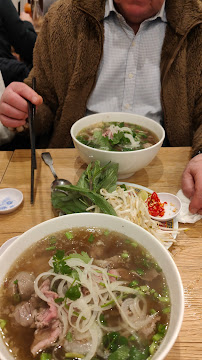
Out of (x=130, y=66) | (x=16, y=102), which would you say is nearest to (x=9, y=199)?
(x=16, y=102)

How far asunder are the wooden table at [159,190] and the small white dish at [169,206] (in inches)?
3.8

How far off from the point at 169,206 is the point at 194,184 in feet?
0.65

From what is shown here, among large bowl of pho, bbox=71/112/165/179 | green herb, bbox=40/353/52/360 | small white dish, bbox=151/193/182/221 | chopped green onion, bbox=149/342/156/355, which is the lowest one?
small white dish, bbox=151/193/182/221

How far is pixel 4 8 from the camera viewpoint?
345 centimetres

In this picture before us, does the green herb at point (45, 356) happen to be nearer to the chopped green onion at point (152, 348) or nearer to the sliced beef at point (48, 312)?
the sliced beef at point (48, 312)

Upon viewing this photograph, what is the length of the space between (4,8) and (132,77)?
241 cm

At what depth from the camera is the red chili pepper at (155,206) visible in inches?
52.6

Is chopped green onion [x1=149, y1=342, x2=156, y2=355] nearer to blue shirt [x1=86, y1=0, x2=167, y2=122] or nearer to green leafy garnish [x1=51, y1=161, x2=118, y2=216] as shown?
green leafy garnish [x1=51, y1=161, x2=118, y2=216]

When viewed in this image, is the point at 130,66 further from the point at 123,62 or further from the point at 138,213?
the point at 138,213

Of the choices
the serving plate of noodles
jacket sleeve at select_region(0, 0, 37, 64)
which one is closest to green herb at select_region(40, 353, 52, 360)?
the serving plate of noodles

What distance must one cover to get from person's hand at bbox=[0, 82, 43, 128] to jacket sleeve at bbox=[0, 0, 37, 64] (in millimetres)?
2411

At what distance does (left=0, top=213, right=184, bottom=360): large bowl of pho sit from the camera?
70 centimetres

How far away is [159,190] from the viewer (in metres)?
1.55

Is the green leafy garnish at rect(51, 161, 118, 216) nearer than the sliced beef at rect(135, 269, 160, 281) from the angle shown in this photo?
No
